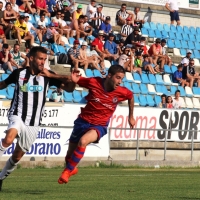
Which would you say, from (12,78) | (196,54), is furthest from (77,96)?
(12,78)

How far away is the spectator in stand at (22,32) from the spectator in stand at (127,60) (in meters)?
3.87

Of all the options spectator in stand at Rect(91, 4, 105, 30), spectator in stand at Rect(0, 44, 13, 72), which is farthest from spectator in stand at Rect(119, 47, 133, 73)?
spectator in stand at Rect(0, 44, 13, 72)

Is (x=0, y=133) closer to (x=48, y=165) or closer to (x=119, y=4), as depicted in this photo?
(x=48, y=165)

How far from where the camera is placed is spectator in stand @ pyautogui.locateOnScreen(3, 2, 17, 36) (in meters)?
24.6

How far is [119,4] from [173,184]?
68.5 ft

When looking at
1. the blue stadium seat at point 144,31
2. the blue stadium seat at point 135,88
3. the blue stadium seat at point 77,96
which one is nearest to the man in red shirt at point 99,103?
the blue stadium seat at point 77,96

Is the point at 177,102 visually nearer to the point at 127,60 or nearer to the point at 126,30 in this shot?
the point at 127,60

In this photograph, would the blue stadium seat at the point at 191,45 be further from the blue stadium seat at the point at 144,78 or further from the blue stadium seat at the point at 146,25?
the blue stadium seat at the point at 144,78

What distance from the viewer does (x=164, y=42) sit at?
99.6ft

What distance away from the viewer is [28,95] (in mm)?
11000

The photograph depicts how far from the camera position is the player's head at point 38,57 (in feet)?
35.8

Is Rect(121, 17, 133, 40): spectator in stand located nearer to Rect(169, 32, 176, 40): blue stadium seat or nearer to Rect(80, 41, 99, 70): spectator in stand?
Rect(169, 32, 176, 40): blue stadium seat

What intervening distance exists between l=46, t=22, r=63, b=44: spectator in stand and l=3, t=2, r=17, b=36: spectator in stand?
150 centimetres

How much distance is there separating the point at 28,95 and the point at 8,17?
46.1ft
